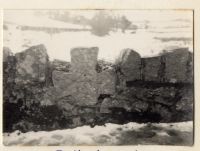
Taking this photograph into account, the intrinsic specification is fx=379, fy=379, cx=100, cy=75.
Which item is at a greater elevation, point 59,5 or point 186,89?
point 59,5

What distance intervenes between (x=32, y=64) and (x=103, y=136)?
0.29 metres

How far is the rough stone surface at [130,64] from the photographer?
109 centimetres

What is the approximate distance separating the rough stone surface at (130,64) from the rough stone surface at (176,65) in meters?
0.08

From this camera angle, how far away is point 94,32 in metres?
1.10

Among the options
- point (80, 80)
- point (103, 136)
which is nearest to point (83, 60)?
point (80, 80)

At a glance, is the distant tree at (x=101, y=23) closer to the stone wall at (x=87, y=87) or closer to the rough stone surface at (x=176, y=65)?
the stone wall at (x=87, y=87)

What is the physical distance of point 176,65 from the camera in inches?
43.3

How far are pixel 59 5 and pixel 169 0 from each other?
0.32 m

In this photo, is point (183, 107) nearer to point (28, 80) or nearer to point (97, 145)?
point (97, 145)

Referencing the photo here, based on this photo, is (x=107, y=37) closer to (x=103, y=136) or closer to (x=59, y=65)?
(x=59, y=65)

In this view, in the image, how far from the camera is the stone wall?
1090mm

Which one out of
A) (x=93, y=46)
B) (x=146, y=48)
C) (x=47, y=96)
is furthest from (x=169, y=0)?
(x=47, y=96)

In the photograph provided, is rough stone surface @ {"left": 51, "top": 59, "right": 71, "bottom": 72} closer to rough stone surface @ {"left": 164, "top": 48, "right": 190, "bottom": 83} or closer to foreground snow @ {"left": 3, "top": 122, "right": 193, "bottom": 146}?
foreground snow @ {"left": 3, "top": 122, "right": 193, "bottom": 146}
